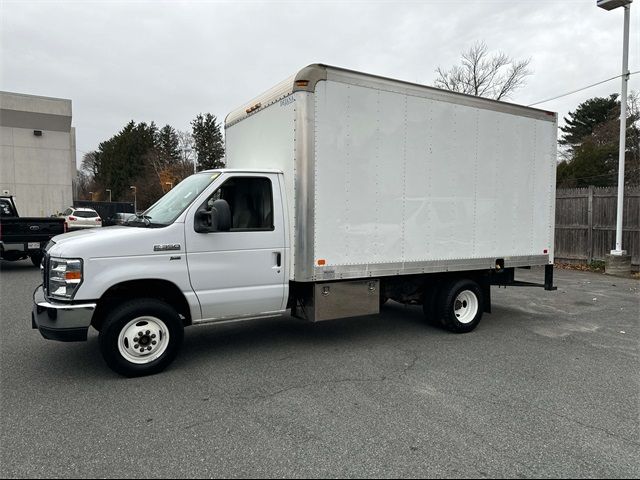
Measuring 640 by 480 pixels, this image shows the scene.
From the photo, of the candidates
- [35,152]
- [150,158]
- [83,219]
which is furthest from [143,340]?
[150,158]

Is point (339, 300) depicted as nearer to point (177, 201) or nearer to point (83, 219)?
point (177, 201)

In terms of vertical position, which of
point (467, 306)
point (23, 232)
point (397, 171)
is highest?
point (397, 171)

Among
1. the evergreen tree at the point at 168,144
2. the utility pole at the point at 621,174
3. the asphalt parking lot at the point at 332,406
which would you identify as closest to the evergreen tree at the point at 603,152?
the utility pole at the point at 621,174

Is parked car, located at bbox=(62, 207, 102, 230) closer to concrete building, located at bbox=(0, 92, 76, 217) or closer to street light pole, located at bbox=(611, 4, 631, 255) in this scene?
concrete building, located at bbox=(0, 92, 76, 217)

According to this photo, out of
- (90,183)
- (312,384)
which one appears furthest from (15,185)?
(90,183)

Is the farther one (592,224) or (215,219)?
(592,224)

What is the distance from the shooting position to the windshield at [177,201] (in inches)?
204

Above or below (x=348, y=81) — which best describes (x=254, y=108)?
below

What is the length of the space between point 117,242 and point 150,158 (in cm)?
7256

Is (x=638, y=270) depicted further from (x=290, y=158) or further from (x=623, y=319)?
(x=290, y=158)

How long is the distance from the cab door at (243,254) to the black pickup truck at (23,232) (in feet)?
32.5

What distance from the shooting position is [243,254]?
212 inches

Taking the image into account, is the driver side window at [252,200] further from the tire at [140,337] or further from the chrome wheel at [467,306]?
the chrome wheel at [467,306]

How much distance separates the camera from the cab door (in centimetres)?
516
